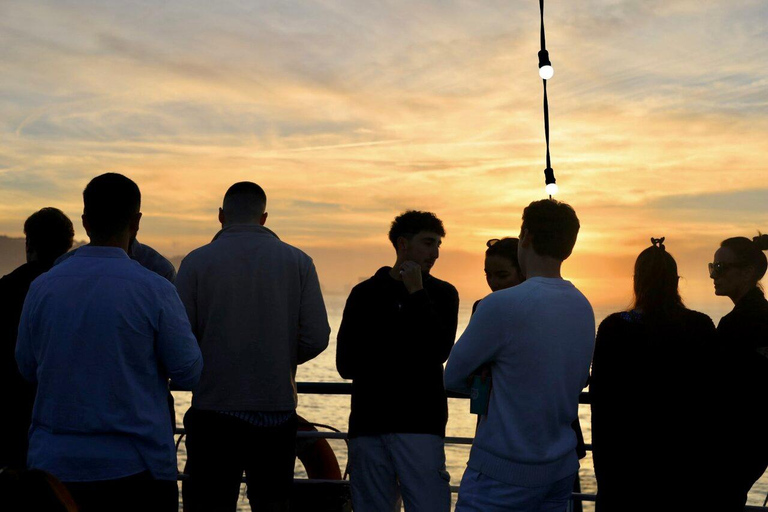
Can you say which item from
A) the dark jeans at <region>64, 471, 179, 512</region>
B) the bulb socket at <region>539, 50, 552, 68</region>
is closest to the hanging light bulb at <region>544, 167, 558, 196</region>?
the bulb socket at <region>539, 50, 552, 68</region>

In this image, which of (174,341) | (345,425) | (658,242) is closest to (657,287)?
(658,242)

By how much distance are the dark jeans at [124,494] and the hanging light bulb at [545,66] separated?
2988 mm

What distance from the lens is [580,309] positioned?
2.76m

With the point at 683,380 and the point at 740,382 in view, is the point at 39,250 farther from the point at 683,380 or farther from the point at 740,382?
the point at 740,382

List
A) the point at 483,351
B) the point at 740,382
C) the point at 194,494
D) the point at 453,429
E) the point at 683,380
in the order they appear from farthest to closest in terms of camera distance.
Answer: the point at 453,429 < the point at 194,494 < the point at 740,382 < the point at 683,380 < the point at 483,351

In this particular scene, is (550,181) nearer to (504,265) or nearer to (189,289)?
(504,265)

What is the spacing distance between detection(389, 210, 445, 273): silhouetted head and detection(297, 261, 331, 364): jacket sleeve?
44cm

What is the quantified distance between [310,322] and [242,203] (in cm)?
62

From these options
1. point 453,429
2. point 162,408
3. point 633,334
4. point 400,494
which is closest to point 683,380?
point 633,334

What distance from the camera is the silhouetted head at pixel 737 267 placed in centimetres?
402

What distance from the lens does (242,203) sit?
11.9 ft

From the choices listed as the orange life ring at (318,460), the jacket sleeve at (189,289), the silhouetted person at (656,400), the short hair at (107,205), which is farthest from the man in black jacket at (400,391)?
the orange life ring at (318,460)

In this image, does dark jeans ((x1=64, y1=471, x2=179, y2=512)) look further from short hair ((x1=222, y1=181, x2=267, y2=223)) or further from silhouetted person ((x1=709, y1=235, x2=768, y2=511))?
silhouetted person ((x1=709, y1=235, x2=768, y2=511))

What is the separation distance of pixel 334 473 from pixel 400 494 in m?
1.77
